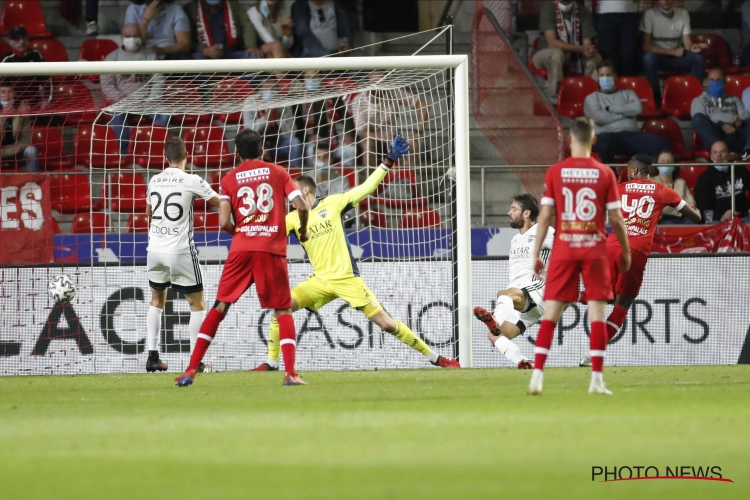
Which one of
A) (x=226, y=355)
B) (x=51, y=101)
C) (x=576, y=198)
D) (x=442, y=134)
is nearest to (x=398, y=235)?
(x=442, y=134)

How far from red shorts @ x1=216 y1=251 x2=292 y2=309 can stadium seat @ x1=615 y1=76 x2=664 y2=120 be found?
9.66m

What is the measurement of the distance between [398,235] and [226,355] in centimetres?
232

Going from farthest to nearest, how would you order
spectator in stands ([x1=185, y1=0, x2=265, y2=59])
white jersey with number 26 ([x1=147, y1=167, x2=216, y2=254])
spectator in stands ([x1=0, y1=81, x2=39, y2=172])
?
spectator in stands ([x1=185, y1=0, x2=265, y2=59]), spectator in stands ([x1=0, y1=81, x2=39, y2=172]), white jersey with number 26 ([x1=147, y1=167, x2=216, y2=254])

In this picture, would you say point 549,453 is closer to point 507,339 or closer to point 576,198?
point 576,198

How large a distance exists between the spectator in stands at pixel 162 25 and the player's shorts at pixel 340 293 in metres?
7.25

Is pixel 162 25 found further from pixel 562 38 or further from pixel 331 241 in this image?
pixel 331 241

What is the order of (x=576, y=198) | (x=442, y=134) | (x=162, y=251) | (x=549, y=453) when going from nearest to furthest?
(x=549, y=453), (x=576, y=198), (x=162, y=251), (x=442, y=134)

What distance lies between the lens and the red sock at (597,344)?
7066mm

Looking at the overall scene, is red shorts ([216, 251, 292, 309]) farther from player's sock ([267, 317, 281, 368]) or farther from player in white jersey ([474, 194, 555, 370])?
player in white jersey ([474, 194, 555, 370])

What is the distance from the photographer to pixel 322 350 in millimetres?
12141

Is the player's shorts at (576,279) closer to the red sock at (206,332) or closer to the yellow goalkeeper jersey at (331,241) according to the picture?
the red sock at (206,332)

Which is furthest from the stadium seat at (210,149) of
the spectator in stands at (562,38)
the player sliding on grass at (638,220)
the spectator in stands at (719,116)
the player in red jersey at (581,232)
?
the player in red jersey at (581,232)

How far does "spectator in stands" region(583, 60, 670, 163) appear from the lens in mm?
15422

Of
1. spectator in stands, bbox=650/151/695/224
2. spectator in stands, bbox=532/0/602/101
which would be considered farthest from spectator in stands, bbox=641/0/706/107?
spectator in stands, bbox=650/151/695/224
